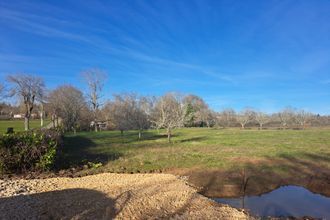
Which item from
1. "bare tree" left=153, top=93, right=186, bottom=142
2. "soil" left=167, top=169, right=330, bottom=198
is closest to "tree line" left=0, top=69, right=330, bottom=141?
"bare tree" left=153, top=93, right=186, bottom=142

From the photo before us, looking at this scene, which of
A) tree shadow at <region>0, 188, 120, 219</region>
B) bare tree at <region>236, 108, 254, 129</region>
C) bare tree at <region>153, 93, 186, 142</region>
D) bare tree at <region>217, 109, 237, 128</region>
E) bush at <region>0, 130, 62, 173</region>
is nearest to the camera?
tree shadow at <region>0, 188, 120, 219</region>

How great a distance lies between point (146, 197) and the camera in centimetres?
805

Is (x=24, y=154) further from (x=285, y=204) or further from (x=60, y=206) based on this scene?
(x=285, y=204)

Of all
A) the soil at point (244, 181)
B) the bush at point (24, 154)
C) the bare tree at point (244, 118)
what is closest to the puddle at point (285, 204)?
the soil at point (244, 181)

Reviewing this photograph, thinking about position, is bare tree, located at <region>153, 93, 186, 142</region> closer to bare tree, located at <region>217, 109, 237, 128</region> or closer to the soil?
the soil

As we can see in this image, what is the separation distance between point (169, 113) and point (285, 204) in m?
29.1

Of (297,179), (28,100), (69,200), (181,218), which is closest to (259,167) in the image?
(297,179)

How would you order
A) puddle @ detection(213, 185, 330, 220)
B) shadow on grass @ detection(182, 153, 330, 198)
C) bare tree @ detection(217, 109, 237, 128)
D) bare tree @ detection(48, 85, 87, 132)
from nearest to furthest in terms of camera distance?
puddle @ detection(213, 185, 330, 220), shadow on grass @ detection(182, 153, 330, 198), bare tree @ detection(48, 85, 87, 132), bare tree @ detection(217, 109, 237, 128)

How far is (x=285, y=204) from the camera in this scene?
29.2 feet

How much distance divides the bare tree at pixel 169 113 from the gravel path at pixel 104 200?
1795cm

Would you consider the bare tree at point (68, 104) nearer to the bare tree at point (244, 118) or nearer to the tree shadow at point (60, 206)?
the tree shadow at point (60, 206)

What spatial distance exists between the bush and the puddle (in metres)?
7.18

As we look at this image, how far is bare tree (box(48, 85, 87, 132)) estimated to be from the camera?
4356cm

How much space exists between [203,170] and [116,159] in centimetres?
511
